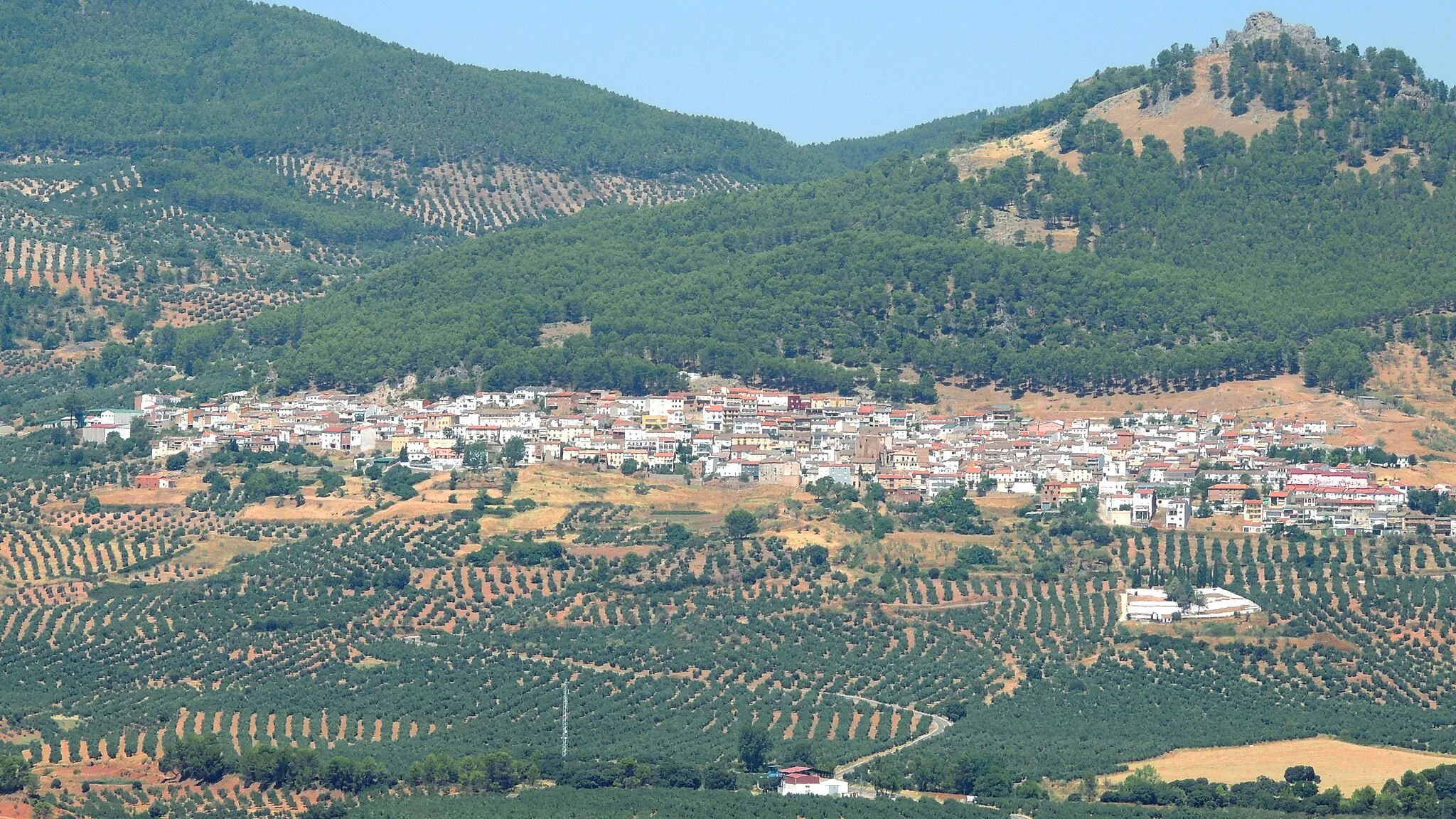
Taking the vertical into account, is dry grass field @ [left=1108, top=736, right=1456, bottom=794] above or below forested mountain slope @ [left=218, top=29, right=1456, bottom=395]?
below

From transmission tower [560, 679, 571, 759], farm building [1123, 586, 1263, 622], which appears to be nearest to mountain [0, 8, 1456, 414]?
farm building [1123, 586, 1263, 622]

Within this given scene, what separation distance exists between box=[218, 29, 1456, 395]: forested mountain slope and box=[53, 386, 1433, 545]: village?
12.3ft

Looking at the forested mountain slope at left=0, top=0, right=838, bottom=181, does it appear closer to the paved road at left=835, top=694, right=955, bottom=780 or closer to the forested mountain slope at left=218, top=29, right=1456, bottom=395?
the forested mountain slope at left=218, top=29, right=1456, bottom=395

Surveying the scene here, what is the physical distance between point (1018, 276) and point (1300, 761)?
154 ft

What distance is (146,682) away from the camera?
77.9 meters

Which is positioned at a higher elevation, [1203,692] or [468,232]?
[468,232]

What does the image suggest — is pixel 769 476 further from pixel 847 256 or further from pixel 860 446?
pixel 847 256

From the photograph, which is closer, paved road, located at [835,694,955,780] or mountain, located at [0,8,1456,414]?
paved road, located at [835,694,955,780]

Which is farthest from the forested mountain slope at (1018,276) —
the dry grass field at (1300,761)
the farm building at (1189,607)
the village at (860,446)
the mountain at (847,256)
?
the dry grass field at (1300,761)

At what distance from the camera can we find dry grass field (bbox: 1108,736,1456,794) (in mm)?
71000

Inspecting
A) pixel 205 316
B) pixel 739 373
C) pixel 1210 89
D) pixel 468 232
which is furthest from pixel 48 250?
pixel 1210 89

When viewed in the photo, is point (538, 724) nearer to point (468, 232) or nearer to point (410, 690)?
point (410, 690)

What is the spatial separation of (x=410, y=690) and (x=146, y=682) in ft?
22.2

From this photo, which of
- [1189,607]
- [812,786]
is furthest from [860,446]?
[812,786]
